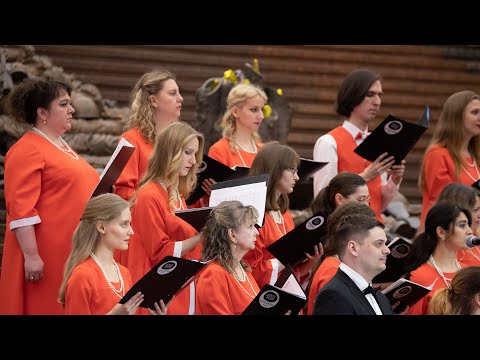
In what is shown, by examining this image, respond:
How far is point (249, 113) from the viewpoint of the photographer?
18.5 feet

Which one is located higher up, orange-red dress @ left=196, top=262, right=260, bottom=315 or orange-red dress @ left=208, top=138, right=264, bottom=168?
orange-red dress @ left=208, top=138, right=264, bottom=168

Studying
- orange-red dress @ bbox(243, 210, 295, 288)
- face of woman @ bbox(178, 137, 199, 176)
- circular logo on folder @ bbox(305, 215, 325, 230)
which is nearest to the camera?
circular logo on folder @ bbox(305, 215, 325, 230)

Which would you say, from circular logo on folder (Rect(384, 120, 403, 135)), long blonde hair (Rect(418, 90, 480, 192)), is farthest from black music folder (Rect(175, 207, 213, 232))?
long blonde hair (Rect(418, 90, 480, 192))

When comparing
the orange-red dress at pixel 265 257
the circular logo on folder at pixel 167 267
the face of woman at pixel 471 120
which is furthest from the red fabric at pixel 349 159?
the circular logo on folder at pixel 167 267

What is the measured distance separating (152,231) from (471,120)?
2.37m

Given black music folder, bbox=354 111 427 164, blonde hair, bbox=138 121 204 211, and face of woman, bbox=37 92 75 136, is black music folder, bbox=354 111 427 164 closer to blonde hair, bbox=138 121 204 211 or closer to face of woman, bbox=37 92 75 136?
blonde hair, bbox=138 121 204 211

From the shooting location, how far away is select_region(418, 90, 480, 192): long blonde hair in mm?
6133

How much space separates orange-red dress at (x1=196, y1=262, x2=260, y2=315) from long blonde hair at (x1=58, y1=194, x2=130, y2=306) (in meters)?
0.47

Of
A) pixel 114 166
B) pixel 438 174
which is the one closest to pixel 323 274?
pixel 114 166

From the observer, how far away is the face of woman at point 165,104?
17.4 feet

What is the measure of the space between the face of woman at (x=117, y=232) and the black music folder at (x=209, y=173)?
2.81ft
